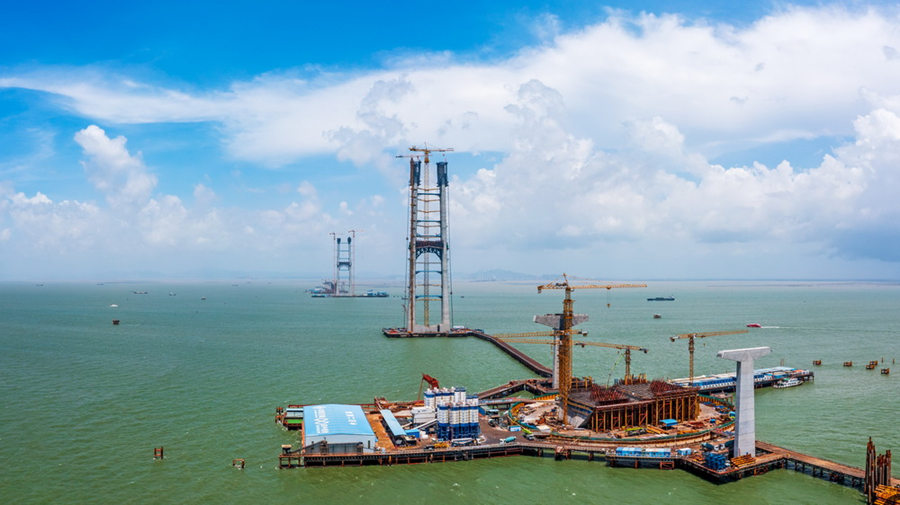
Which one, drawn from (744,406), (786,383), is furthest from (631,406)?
(786,383)

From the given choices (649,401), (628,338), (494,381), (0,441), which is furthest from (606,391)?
(628,338)

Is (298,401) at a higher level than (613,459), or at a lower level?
higher

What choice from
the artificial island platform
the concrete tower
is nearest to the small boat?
the artificial island platform

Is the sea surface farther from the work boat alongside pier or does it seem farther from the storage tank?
the storage tank

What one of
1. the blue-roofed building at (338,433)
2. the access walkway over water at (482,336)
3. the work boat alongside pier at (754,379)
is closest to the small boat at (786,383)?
the work boat alongside pier at (754,379)

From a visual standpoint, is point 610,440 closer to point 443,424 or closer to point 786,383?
point 443,424
